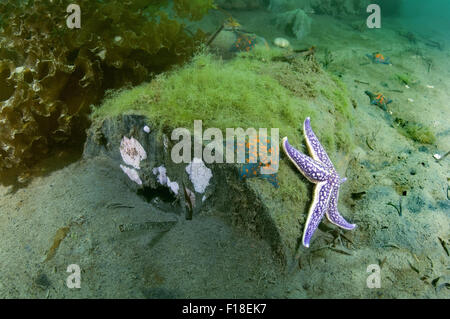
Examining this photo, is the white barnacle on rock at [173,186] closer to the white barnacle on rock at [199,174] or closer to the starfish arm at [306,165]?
the white barnacle on rock at [199,174]

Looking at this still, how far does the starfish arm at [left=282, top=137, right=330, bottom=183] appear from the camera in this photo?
349 cm

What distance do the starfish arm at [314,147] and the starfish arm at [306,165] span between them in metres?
0.20

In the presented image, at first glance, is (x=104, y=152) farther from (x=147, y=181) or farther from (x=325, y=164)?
(x=325, y=164)

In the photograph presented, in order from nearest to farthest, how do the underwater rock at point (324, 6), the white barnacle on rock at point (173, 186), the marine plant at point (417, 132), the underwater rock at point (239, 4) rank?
the white barnacle on rock at point (173, 186) → the marine plant at point (417, 132) → the underwater rock at point (239, 4) → the underwater rock at point (324, 6)

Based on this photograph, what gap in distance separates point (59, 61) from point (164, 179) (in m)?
2.40

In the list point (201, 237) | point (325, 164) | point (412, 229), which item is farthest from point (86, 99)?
point (412, 229)

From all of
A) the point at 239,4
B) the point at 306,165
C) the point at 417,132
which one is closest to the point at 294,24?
the point at 239,4

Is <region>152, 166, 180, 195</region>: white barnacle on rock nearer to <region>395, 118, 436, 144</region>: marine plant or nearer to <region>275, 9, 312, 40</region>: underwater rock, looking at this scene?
<region>395, 118, 436, 144</region>: marine plant

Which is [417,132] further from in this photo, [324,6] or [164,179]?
[324,6]

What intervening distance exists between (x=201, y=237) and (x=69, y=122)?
2857mm

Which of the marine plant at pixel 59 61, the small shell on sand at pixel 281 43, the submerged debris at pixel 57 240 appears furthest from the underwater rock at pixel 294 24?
the submerged debris at pixel 57 240

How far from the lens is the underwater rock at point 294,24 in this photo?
11.2 m

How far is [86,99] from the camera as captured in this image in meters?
4.35

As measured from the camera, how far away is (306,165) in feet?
11.5
